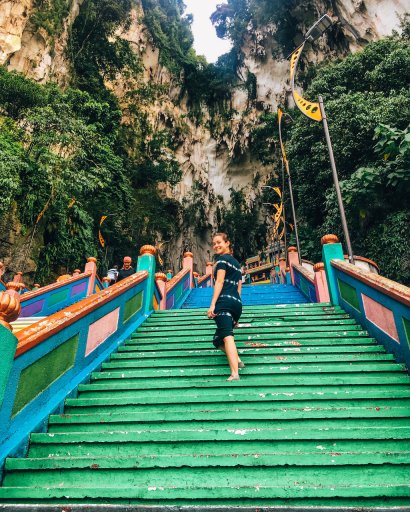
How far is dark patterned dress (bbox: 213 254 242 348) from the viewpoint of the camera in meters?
2.97

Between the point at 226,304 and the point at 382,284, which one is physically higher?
the point at 382,284

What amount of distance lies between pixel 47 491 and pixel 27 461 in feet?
1.06

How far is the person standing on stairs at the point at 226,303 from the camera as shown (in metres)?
2.90

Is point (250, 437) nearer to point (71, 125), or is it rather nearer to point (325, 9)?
point (71, 125)

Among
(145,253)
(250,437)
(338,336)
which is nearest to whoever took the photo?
(250,437)

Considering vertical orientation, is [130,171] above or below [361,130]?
above

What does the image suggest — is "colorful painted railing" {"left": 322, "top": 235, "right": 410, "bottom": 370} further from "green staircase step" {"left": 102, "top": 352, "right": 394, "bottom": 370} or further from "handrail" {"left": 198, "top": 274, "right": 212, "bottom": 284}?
"handrail" {"left": 198, "top": 274, "right": 212, "bottom": 284}

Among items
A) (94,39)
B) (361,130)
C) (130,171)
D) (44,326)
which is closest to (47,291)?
(44,326)

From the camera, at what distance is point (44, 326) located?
2.59 m

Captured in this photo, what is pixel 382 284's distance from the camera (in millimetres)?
3250

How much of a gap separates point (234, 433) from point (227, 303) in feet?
3.83

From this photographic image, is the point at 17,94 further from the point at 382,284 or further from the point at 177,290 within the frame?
the point at 382,284

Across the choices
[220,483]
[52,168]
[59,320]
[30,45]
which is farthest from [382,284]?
[30,45]

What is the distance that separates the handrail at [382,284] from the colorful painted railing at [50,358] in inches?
116
